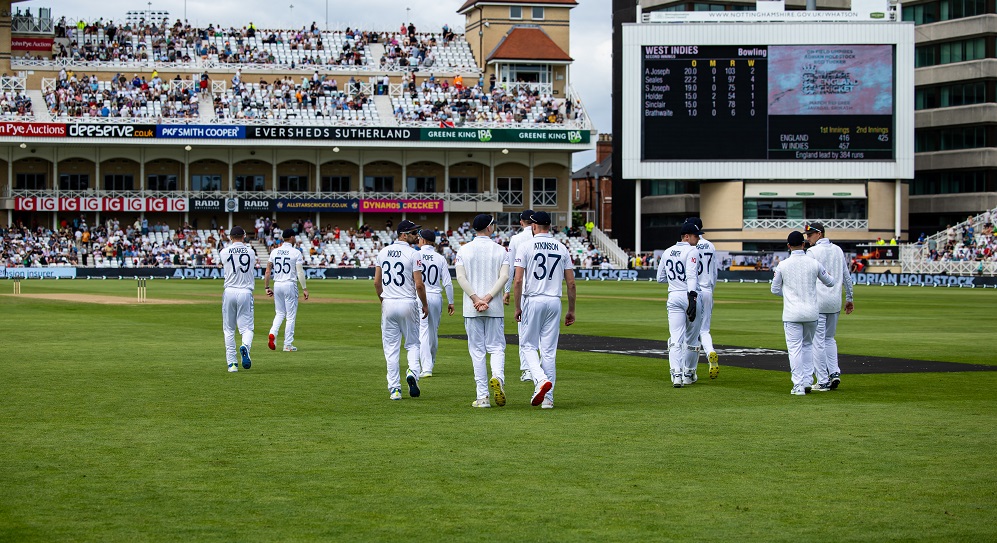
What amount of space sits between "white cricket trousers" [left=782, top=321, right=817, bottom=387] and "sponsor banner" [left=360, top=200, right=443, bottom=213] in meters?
64.2

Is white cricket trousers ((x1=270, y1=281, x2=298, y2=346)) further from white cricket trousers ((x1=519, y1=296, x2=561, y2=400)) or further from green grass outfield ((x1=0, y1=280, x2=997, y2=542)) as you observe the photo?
white cricket trousers ((x1=519, y1=296, x2=561, y2=400))

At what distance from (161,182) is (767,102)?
125 feet

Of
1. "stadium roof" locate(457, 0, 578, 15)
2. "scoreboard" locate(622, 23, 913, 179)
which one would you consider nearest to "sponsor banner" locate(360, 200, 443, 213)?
"scoreboard" locate(622, 23, 913, 179)

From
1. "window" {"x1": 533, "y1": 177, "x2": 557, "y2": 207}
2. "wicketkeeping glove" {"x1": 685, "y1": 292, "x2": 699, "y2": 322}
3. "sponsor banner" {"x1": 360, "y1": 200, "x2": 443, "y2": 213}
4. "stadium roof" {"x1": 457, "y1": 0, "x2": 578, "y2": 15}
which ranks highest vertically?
"stadium roof" {"x1": 457, "y1": 0, "x2": 578, "y2": 15}

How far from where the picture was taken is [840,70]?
229ft

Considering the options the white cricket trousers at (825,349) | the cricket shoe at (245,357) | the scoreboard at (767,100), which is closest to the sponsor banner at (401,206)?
the scoreboard at (767,100)

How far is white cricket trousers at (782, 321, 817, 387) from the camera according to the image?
50.7 ft

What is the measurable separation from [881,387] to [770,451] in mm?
6042

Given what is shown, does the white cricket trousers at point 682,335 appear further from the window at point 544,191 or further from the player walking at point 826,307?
the window at point 544,191

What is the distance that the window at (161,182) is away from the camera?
260 ft

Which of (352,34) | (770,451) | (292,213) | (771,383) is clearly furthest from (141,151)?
(770,451)

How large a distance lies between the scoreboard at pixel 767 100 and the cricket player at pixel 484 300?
57410 millimetres

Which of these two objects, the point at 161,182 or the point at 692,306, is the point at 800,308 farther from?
the point at 161,182

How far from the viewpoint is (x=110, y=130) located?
240 feet
